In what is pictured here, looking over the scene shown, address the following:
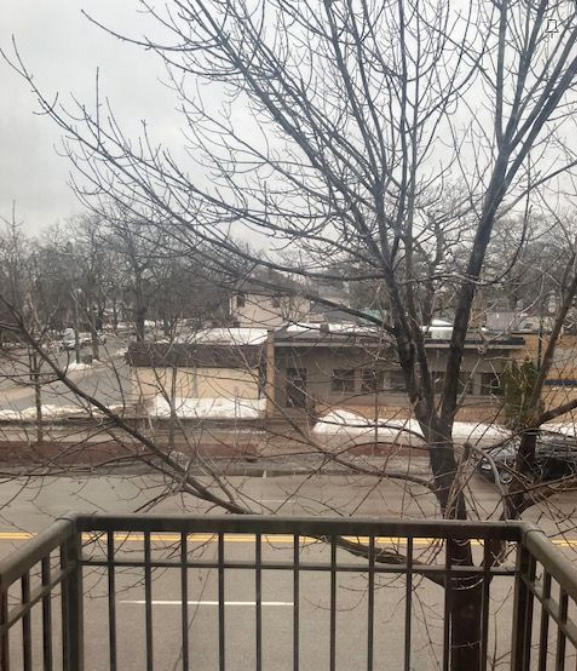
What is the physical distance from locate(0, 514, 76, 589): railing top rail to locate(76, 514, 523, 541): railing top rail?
0.52ft

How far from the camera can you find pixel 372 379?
207 inches

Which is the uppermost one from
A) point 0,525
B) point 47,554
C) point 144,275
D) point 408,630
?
point 144,275

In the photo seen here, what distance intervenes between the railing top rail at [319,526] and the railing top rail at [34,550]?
0.52ft

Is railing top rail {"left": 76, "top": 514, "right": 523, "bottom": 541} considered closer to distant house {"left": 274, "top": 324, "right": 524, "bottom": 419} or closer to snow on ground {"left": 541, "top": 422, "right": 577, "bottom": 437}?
distant house {"left": 274, "top": 324, "right": 524, "bottom": 419}

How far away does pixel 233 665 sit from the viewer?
5.85m

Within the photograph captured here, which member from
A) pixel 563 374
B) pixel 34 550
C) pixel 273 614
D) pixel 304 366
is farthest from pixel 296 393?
pixel 34 550

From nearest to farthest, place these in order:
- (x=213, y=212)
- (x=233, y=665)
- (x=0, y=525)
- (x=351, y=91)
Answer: (x=351, y=91) < (x=213, y=212) < (x=233, y=665) < (x=0, y=525)

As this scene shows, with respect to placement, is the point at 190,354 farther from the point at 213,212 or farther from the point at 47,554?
the point at 47,554

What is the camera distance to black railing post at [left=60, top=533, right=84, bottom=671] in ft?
7.27

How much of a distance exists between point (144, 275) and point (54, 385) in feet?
4.32

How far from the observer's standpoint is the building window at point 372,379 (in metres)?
5.12

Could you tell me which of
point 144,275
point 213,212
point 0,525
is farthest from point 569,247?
point 0,525


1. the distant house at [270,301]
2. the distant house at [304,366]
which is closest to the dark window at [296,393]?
the distant house at [304,366]

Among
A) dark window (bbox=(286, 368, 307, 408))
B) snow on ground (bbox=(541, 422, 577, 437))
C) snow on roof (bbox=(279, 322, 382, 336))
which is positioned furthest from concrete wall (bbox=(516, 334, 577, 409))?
dark window (bbox=(286, 368, 307, 408))
